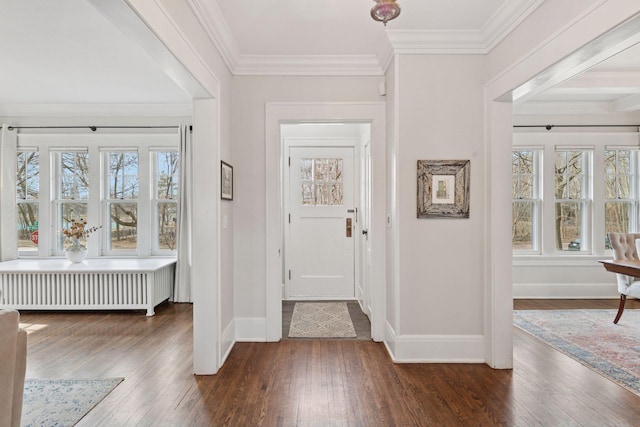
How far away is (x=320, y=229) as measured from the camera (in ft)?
16.6

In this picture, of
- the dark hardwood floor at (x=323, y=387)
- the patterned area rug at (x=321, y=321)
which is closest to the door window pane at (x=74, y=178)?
the dark hardwood floor at (x=323, y=387)

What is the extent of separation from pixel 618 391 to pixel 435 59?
2.70 m

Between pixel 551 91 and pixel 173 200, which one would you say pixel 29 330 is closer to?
pixel 173 200

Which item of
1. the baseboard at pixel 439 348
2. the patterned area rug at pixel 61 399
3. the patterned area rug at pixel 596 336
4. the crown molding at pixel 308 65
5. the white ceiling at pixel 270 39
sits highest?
the white ceiling at pixel 270 39

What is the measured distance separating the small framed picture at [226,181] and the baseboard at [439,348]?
180 centimetres

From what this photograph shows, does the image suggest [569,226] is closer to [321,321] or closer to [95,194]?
[321,321]

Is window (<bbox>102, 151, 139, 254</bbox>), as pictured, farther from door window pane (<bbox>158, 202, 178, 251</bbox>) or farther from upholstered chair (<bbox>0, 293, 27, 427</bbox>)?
upholstered chair (<bbox>0, 293, 27, 427</bbox>)

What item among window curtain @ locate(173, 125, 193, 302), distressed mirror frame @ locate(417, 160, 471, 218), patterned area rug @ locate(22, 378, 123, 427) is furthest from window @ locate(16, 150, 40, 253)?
distressed mirror frame @ locate(417, 160, 471, 218)

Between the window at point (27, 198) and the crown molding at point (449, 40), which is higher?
the crown molding at point (449, 40)

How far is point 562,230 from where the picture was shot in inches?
203

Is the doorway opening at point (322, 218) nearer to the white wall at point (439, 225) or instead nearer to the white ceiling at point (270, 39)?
the white ceiling at point (270, 39)

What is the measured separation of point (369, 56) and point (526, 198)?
3.23 metres

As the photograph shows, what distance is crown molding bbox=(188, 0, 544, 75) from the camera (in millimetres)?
2494

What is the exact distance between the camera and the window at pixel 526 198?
201 inches
